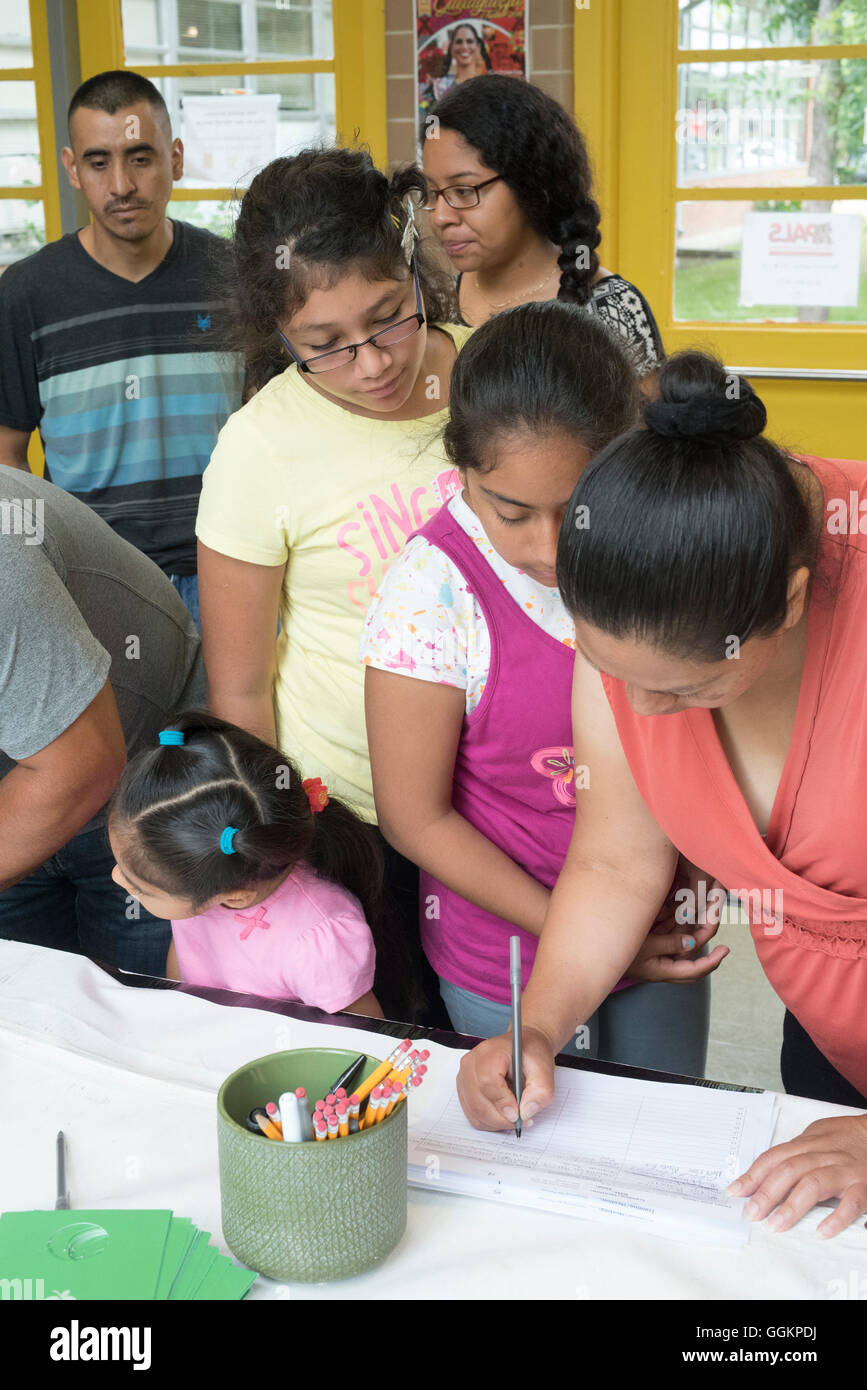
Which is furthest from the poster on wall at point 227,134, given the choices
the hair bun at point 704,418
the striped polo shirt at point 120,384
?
the hair bun at point 704,418

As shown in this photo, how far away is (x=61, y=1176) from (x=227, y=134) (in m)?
3.18

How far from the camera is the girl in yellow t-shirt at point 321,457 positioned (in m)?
1.42

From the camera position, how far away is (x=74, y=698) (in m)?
1.32

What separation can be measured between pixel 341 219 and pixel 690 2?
2150mm

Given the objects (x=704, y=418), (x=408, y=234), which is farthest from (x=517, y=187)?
(x=704, y=418)

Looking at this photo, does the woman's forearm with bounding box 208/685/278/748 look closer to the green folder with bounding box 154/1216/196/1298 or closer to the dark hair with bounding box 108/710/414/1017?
the dark hair with bounding box 108/710/414/1017

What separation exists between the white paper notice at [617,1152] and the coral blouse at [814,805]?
0.12 m

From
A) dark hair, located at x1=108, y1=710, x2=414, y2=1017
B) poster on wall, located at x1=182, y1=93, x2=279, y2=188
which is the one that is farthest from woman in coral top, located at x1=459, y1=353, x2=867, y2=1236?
poster on wall, located at x1=182, y1=93, x2=279, y2=188

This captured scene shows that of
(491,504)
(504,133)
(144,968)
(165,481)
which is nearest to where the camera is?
(491,504)

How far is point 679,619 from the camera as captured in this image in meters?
0.88

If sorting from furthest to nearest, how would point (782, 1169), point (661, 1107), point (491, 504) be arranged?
point (491, 504)
point (661, 1107)
point (782, 1169)

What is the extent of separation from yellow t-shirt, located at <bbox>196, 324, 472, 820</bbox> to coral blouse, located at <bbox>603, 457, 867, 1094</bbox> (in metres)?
0.47
